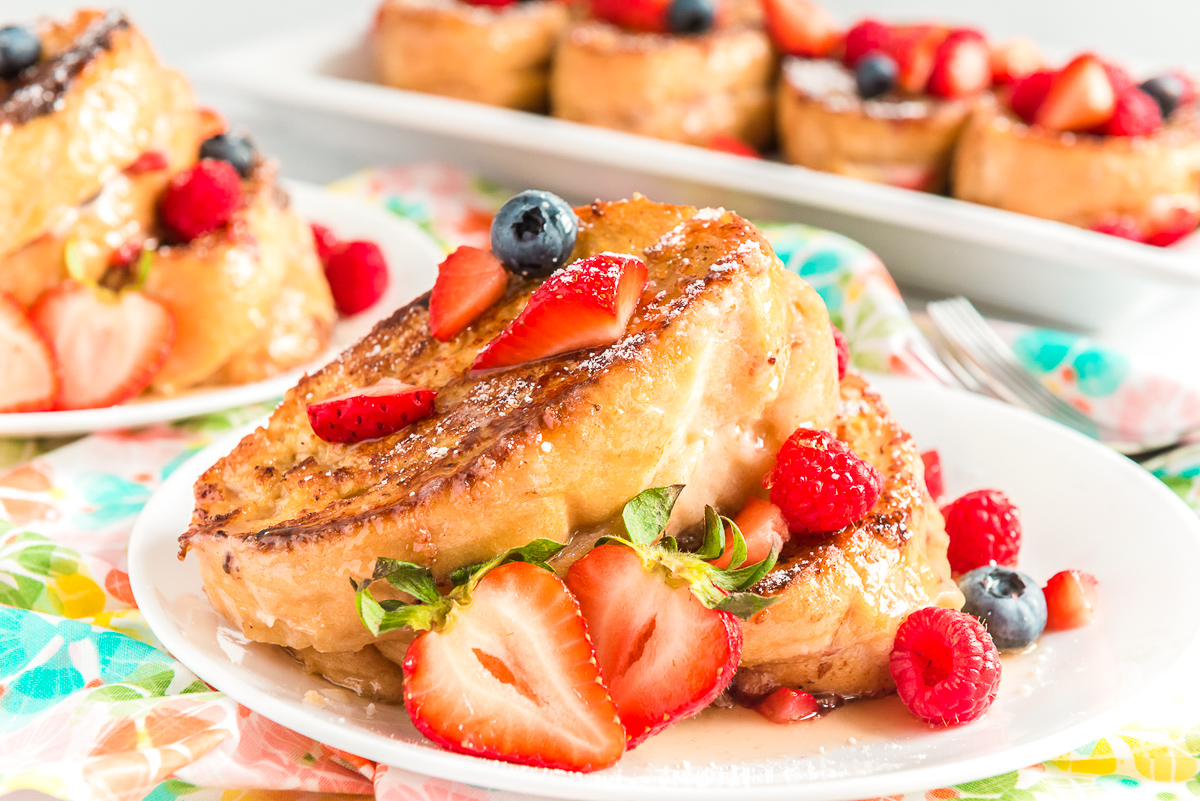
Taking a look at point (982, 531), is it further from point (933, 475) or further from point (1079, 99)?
point (1079, 99)

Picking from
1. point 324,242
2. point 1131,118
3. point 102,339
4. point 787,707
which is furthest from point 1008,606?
point 1131,118

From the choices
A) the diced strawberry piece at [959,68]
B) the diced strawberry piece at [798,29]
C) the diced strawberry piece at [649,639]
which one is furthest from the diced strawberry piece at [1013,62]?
Answer: the diced strawberry piece at [649,639]

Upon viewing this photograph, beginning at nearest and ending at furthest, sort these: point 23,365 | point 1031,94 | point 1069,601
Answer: point 1069,601
point 23,365
point 1031,94

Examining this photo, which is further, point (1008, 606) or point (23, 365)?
point (23, 365)

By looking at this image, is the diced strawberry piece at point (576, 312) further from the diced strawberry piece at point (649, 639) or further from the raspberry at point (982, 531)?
the raspberry at point (982, 531)

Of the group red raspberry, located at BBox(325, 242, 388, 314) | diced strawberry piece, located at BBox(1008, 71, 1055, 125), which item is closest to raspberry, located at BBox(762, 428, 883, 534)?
red raspberry, located at BBox(325, 242, 388, 314)
